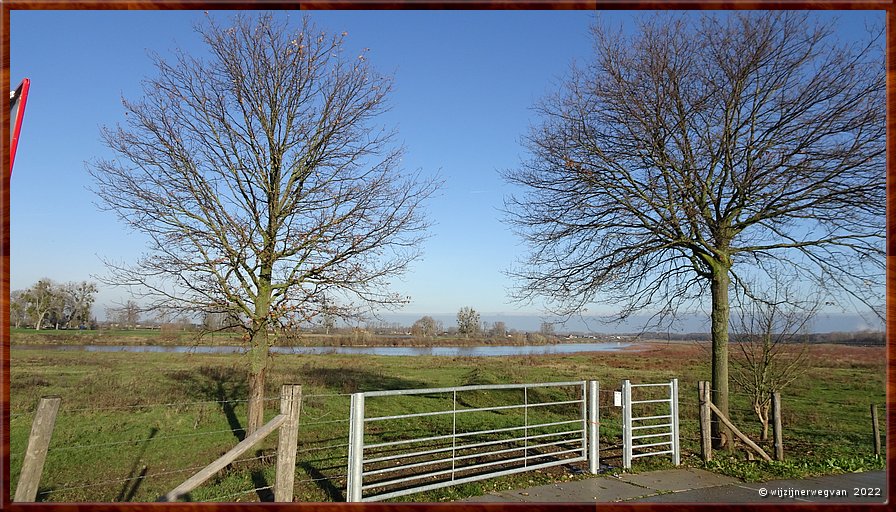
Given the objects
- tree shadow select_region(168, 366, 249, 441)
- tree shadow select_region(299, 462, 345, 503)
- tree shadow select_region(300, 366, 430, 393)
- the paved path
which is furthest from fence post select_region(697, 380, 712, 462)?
tree shadow select_region(300, 366, 430, 393)

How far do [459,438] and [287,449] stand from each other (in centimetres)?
565

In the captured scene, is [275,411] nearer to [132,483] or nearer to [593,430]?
[132,483]

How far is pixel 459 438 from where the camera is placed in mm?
9992

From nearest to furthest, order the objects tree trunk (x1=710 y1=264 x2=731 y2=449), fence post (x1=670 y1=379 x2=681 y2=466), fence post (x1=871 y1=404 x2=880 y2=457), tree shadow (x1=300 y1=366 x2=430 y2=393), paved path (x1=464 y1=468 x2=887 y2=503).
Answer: paved path (x1=464 y1=468 x2=887 y2=503) → fence post (x1=670 y1=379 x2=681 y2=466) → fence post (x1=871 y1=404 x2=880 y2=457) → tree trunk (x1=710 y1=264 x2=731 y2=449) → tree shadow (x1=300 y1=366 x2=430 y2=393)

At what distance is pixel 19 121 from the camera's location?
3094 millimetres

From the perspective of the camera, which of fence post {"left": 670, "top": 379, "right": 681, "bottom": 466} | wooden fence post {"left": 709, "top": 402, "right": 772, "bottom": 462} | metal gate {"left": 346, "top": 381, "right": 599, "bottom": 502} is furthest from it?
wooden fence post {"left": 709, "top": 402, "right": 772, "bottom": 462}

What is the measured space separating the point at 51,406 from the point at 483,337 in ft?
48.0

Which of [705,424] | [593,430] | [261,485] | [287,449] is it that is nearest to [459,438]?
[593,430]

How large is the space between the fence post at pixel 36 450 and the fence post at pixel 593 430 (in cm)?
571

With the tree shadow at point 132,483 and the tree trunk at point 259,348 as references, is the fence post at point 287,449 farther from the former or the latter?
the tree trunk at point 259,348

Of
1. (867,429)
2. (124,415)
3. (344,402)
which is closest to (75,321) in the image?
(124,415)

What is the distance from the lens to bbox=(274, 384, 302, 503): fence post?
4.82 meters

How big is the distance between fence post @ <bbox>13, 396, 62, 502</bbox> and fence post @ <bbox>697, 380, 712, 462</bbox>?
7.88 m

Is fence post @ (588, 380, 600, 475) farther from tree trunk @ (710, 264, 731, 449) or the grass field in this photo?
tree trunk @ (710, 264, 731, 449)
